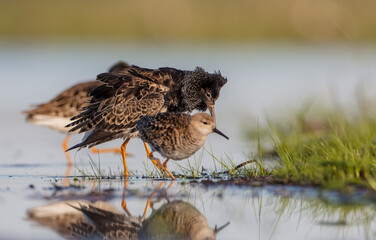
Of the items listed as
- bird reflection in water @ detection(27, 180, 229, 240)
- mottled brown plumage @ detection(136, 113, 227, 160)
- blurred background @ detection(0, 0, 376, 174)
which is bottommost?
bird reflection in water @ detection(27, 180, 229, 240)

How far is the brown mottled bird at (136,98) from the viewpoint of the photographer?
1034 cm

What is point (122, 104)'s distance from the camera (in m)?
10.4

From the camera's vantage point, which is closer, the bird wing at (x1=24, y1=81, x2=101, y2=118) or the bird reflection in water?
the bird reflection in water

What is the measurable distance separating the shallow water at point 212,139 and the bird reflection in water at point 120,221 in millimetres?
115

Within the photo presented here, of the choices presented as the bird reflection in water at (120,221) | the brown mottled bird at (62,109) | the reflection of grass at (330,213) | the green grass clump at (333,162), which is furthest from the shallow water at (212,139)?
the brown mottled bird at (62,109)

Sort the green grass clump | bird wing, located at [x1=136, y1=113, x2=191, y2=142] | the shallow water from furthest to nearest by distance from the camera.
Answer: bird wing, located at [x1=136, y1=113, x2=191, y2=142] → the green grass clump → the shallow water

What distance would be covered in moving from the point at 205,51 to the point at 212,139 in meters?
15.2

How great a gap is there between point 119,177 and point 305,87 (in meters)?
9.06

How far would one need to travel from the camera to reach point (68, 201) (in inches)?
307

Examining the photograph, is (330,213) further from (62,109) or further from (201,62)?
(201,62)

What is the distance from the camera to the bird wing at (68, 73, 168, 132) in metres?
10.3

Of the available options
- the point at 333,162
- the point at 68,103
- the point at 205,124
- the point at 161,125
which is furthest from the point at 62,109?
the point at 333,162

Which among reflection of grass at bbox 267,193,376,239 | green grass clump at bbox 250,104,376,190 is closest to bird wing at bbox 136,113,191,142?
green grass clump at bbox 250,104,376,190

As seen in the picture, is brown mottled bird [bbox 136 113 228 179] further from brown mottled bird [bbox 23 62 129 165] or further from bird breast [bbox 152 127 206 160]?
brown mottled bird [bbox 23 62 129 165]
